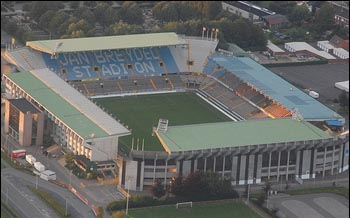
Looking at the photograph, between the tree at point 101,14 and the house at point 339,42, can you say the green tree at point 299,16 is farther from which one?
the tree at point 101,14

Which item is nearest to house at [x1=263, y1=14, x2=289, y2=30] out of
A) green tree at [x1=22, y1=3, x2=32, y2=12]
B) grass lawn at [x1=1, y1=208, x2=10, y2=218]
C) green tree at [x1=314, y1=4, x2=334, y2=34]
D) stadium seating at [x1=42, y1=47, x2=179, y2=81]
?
green tree at [x1=314, y1=4, x2=334, y2=34]

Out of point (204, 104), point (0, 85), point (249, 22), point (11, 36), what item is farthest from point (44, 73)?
point (249, 22)

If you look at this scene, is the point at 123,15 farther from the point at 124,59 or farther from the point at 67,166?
the point at 67,166

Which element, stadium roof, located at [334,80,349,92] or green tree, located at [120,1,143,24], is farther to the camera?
green tree, located at [120,1,143,24]

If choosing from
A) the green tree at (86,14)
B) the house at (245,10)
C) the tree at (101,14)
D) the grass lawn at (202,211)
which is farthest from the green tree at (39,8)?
the grass lawn at (202,211)

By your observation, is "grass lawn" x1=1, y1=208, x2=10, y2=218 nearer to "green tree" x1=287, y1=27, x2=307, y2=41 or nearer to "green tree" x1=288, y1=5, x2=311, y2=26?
"green tree" x1=287, y1=27, x2=307, y2=41

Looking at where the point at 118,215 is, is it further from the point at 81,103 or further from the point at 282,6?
the point at 282,6
